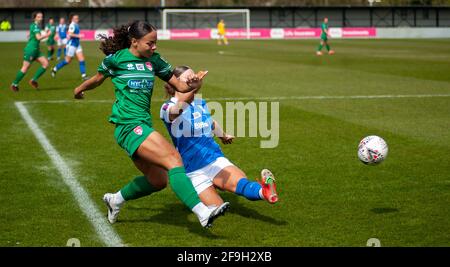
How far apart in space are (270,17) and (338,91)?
62.0 metres

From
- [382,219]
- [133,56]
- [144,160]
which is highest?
[133,56]

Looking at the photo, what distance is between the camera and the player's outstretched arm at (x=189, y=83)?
718cm

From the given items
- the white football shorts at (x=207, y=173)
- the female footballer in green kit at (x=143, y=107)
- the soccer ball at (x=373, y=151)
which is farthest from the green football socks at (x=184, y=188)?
the soccer ball at (x=373, y=151)

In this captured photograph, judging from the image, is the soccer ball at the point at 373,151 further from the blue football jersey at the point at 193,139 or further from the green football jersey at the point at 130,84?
the green football jersey at the point at 130,84

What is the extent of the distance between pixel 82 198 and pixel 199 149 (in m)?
1.87

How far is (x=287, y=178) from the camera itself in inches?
388

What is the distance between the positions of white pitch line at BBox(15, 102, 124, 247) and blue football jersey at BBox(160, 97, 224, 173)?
1077mm

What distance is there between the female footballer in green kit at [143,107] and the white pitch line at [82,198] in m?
0.57

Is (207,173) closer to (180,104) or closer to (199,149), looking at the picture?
(199,149)
